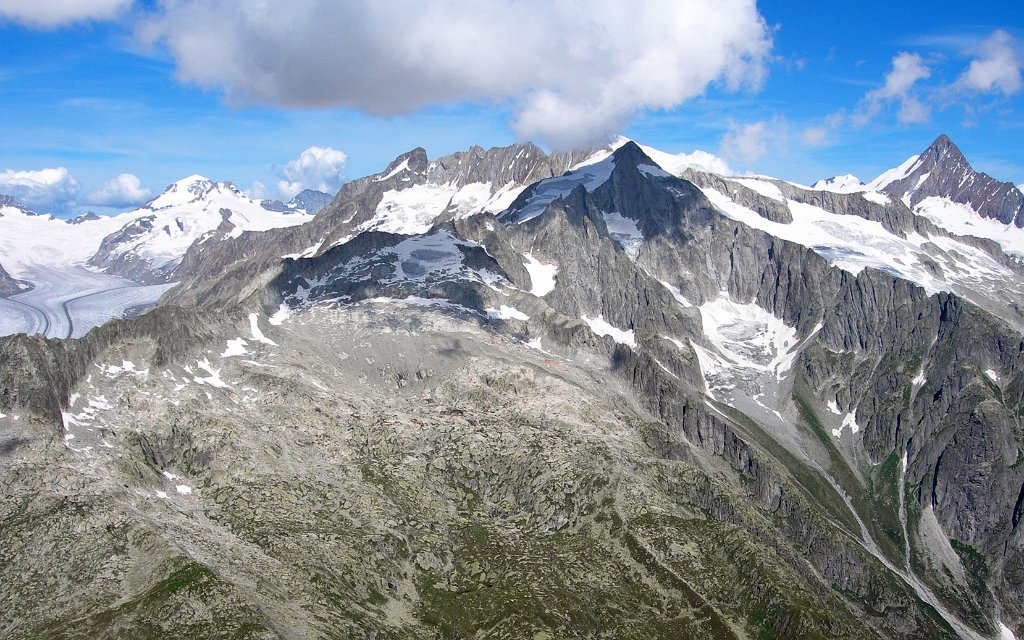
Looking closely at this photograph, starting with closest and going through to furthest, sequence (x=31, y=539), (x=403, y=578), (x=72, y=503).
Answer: (x=31, y=539) → (x=72, y=503) → (x=403, y=578)

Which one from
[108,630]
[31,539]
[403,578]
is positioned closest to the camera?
[108,630]

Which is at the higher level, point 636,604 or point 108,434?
point 108,434

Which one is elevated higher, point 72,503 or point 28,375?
point 28,375

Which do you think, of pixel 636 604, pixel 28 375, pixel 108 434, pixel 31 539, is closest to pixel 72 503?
→ pixel 31 539

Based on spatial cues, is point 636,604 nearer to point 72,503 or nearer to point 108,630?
point 108,630

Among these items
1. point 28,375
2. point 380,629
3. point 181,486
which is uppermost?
point 28,375

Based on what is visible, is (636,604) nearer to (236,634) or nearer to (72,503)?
(236,634)

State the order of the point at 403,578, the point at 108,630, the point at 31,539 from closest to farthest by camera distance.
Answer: the point at 108,630
the point at 31,539
the point at 403,578

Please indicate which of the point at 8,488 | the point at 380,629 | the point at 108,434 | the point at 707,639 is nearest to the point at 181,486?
the point at 108,434

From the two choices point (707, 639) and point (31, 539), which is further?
point (707, 639)

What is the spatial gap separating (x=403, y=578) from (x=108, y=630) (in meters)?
68.9

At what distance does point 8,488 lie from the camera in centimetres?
16925

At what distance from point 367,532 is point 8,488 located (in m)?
79.7

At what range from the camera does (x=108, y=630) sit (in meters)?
140
